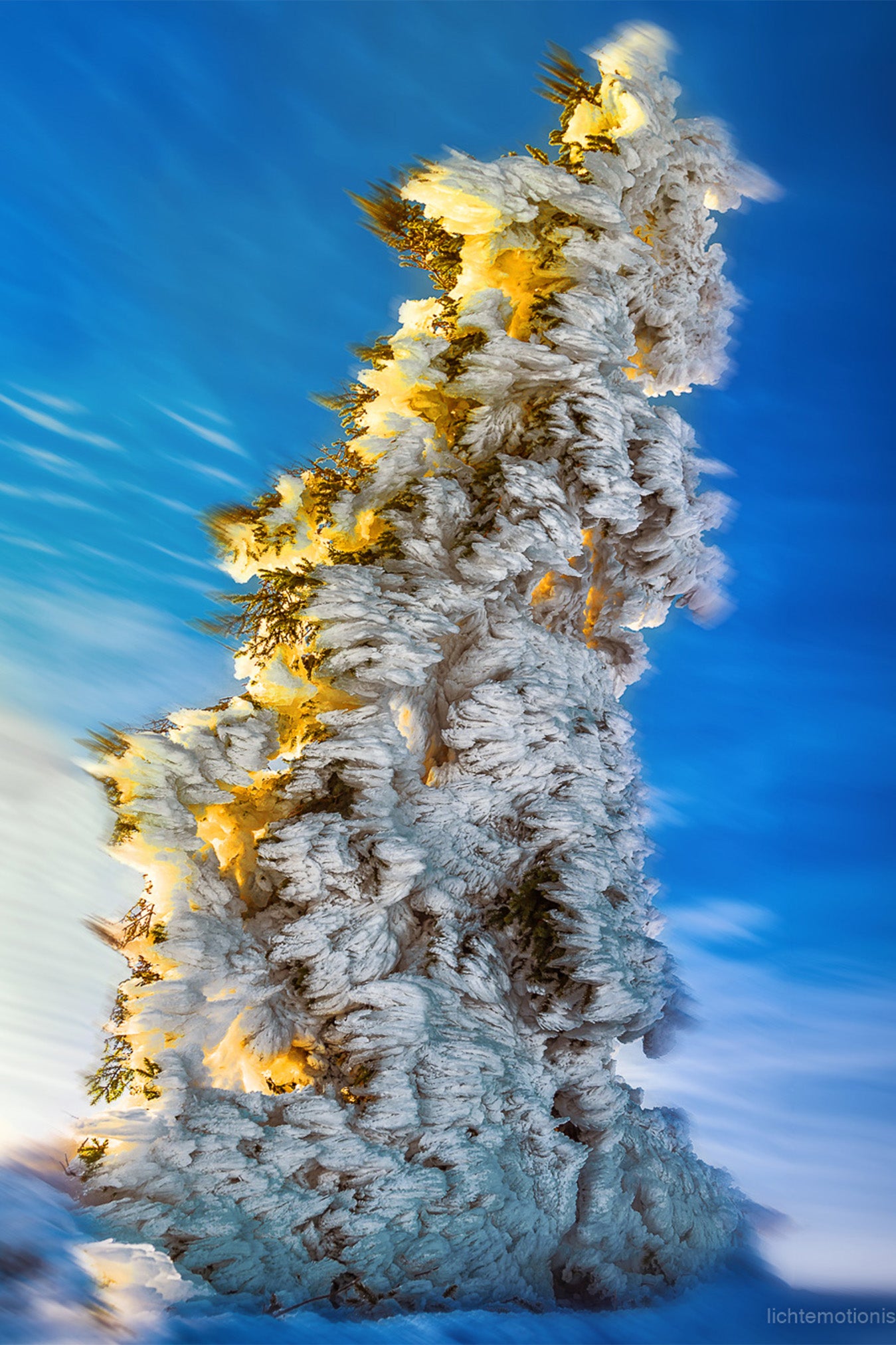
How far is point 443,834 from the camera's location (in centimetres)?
550

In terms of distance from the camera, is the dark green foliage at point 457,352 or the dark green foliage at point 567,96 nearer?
the dark green foliage at point 457,352

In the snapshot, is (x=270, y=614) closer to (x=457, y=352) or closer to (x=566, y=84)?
(x=457, y=352)

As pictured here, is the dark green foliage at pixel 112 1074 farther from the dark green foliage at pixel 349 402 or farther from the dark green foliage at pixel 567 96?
the dark green foliage at pixel 567 96

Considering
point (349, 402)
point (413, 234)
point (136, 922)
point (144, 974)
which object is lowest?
point (144, 974)

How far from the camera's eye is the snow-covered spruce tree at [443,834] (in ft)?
14.3

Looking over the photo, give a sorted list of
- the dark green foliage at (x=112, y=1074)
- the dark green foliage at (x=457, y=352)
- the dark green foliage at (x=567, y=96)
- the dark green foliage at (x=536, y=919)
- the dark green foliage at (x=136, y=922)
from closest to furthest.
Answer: the dark green foliage at (x=112, y=1074), the dark green foliage at (x=136, y=922), the dark green foliage at (x=536, y=919), the dark green foliage at (x=457, y=352), the dark green foliage at (x=567, y=96)

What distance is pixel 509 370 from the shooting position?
21.0ft

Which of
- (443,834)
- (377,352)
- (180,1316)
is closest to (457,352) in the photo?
(377,352)

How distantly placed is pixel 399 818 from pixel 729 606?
167 inches

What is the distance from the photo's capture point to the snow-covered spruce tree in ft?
14.3

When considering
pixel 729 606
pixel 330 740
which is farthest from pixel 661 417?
pixel 330 740

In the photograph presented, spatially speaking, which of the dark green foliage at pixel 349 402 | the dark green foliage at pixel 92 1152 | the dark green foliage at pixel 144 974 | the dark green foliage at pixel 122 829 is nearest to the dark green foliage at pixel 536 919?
the dark green foliage at pixel 144 974

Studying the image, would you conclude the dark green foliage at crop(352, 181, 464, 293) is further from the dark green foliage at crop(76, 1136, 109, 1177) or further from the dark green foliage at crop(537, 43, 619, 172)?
the dark green foliage at crop(76, 1136, 109, 1177)

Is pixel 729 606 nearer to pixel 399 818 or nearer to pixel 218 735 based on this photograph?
pixel 399 818
